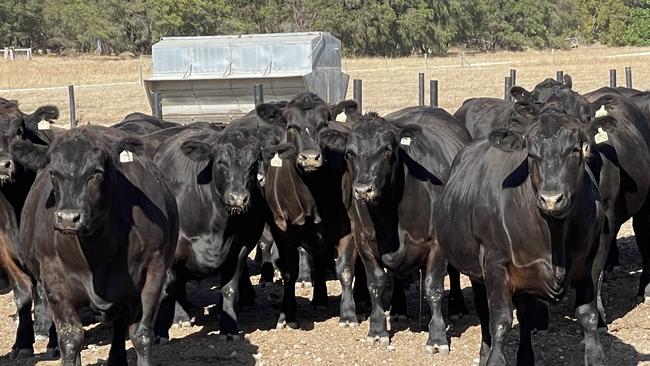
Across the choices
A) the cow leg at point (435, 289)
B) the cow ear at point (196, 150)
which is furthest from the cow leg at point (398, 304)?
the cow ear at point (196, 150)

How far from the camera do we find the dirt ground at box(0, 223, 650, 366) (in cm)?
805

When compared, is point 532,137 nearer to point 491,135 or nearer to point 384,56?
point 491,135

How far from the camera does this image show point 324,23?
60000 millimetres

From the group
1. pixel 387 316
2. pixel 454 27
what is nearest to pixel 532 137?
pixel 387 316

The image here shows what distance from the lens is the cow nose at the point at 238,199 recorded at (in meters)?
8.29

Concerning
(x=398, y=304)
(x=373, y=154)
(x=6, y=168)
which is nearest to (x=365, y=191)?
(x=373, y=154)

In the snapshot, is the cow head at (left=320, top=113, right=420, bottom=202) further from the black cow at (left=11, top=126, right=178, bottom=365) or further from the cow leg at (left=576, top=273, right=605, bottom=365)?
the cow leg at (left=576, top=273, right=605, bottom=365)

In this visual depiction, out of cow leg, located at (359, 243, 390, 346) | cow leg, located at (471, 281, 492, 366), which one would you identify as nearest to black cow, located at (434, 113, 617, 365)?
cow leg, located at (471, 281, 492, 366)

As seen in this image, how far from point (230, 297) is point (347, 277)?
1.11 m

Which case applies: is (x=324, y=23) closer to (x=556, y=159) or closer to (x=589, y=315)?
(x=589, y=315)

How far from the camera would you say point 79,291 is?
21.6 feet

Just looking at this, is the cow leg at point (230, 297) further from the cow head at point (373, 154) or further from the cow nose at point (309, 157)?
the cow head at point (373, 154)

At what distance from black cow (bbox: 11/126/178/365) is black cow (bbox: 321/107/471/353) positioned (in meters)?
1.98

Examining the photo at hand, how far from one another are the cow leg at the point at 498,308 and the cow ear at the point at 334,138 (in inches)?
96.2
